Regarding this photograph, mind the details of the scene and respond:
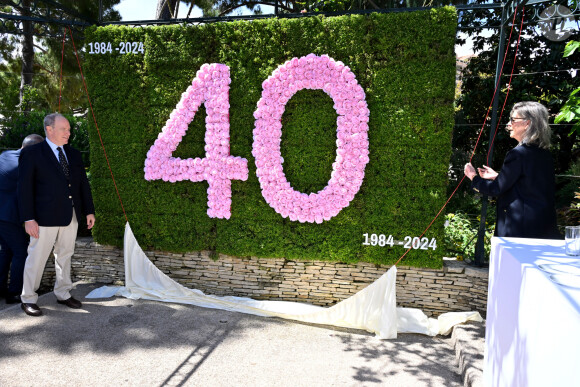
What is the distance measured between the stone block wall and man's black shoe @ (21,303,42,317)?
1269 mm

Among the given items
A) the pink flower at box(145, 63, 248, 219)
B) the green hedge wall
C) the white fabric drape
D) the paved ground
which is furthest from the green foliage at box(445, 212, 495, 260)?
the pink flower at box(145, 63, 248, 219)

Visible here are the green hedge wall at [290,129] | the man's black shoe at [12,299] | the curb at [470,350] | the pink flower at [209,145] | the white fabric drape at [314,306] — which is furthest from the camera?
the pink flower at [209,145]

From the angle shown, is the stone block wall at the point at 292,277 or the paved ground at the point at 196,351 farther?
the stone block wall at the point at 292,277

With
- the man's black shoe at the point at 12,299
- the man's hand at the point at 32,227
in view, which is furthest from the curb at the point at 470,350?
the man's black shoe at the point at 12,299

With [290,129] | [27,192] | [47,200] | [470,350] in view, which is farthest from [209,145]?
[470,350]

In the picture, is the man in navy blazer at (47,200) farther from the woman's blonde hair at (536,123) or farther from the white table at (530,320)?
the woman's blonde hair at (536,123)

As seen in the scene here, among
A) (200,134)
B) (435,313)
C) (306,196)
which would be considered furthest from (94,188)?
(435,313)

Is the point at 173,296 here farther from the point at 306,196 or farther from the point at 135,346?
the point at 306,196

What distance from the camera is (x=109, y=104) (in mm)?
5852

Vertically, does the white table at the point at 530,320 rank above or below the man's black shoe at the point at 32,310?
above

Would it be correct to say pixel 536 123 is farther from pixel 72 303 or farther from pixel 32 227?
pixel 72 303

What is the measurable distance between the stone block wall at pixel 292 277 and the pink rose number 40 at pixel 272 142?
71 cm

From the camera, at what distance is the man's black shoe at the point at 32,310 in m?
4.76

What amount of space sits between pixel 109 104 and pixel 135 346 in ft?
11.1
